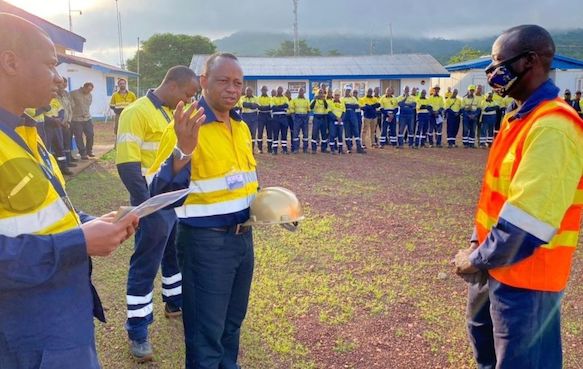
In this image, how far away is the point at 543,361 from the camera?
221 centimetres

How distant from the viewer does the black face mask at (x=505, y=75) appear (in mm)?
2248

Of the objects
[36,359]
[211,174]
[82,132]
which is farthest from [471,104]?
[36,359]

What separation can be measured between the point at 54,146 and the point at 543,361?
10.9m

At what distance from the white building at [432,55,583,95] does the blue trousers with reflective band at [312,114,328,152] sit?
60.3 ft

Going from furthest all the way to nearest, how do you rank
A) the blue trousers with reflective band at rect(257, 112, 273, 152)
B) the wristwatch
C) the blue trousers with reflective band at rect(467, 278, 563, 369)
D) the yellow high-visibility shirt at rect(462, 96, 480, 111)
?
the yellow high-visibility shirt at rect(462, 96, 480, 111) → the blue trousers with reflective band at rect(257, 112, 273, 152) → the wristwatch → the blue trousers with reflective band at rect(467, 278, 563, 369)

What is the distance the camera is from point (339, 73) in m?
31.9

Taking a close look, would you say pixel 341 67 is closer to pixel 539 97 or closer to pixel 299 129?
pixel 299 129

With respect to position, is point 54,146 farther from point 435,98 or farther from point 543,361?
point 435,98

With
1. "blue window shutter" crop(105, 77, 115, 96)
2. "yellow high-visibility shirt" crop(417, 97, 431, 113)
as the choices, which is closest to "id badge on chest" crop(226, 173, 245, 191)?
"yellow high-visibility shirt" crop(417, 97, 431, 113)

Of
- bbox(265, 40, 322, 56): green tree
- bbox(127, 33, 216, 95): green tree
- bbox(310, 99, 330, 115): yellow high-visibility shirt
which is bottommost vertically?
bbox(310, 99, 330, 115): yellow high-visibility shirt

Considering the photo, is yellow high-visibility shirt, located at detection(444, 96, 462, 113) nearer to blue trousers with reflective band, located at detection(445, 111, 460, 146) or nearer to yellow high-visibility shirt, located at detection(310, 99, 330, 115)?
blue trousers with reflective band, located at detection(445, 111, 460, 146)

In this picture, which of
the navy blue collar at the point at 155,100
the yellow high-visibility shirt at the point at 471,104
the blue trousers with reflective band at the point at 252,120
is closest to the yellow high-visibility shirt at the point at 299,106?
the blue trousers with reflective band at the point at 252,120

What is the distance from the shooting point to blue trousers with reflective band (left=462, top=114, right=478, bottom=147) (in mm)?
16469

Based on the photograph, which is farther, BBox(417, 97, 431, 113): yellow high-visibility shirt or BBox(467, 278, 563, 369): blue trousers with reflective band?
BBox(417, 97, 431, 113): yellow high-visibility shirt
